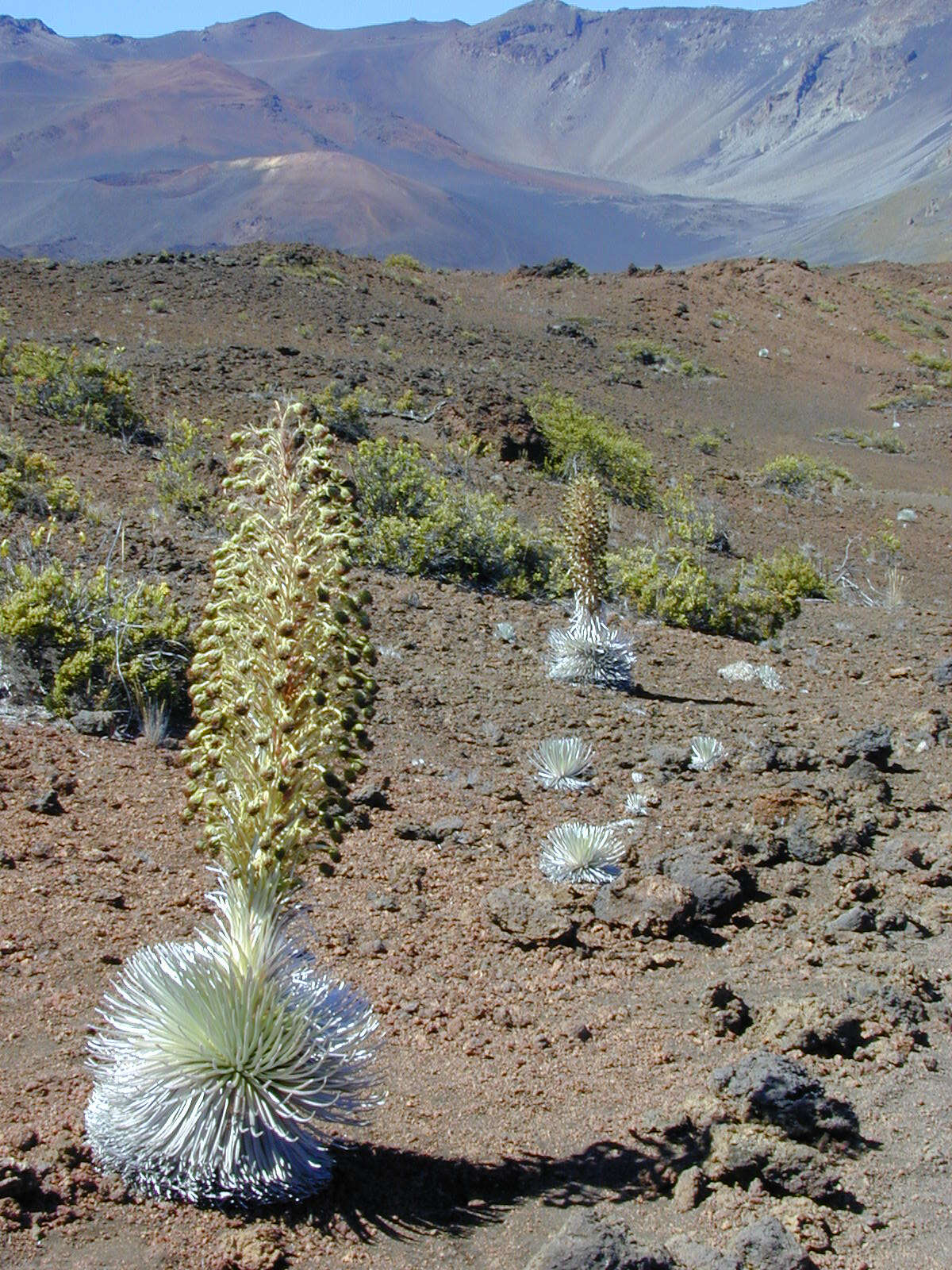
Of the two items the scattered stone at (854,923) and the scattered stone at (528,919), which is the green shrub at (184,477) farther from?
the scattered stone at (854,923)

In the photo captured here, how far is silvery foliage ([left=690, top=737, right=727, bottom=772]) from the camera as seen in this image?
18.3 feet

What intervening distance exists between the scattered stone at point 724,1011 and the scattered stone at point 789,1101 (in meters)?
0.48

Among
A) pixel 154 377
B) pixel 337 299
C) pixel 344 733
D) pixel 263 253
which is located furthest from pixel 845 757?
pixel 263 253

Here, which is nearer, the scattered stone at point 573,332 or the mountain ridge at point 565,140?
the scattered stone at point 573,332

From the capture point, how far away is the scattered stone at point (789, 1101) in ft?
9.12

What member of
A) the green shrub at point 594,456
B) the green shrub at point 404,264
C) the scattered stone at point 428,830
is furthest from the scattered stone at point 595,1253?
the green shrub at point 404,264

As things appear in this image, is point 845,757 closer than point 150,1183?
No

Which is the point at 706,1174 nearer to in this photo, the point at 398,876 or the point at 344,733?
the point at 344,733

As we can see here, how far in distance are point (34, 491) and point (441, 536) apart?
2600mm

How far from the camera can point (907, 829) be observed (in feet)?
16.9

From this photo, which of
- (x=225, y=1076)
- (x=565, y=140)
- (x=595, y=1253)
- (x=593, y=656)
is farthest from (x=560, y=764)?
(x=565, y=140)

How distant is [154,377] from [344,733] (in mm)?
10912

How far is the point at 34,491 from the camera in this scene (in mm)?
7430

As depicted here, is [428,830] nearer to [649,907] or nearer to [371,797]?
[371,797]
